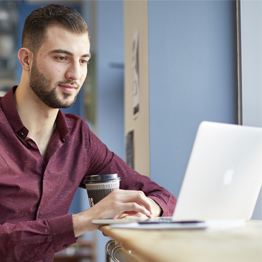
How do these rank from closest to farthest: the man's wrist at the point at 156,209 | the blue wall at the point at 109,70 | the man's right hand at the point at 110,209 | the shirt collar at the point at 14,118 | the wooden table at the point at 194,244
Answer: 1. the wooden table at the point at 194,244
2. the man's right hand at the point at 110,209
3. the man's wrist at the point at 156,209
4. the shirt collar at the point at 14,118
5. the blue wall at the point at 109,70

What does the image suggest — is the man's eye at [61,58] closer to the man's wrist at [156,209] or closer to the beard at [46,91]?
the beard at [46,91]

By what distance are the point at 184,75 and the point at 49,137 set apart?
69cm

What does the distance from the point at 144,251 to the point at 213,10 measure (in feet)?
4.64

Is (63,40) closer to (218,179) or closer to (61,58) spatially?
(61,58)

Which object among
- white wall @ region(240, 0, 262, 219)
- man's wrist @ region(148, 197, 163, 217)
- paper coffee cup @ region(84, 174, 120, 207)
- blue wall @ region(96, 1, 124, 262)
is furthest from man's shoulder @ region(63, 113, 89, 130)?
blue wall @ region(96, 1, 124, 262)

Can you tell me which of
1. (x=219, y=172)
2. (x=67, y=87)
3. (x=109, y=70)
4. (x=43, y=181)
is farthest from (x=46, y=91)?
(x=109, y=70)

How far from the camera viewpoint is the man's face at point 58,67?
142 centimetres

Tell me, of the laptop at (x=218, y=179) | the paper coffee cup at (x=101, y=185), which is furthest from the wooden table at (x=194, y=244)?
the paper coffee cup at (x=101, y=185)

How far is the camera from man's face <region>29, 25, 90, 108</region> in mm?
1421

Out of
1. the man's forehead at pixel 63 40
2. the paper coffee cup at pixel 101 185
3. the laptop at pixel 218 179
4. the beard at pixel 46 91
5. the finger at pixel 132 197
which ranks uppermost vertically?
the man's forehead at pixel 63 40

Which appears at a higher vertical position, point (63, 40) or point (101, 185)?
point (63, 40)

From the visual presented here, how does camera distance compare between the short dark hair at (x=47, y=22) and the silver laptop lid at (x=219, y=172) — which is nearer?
the silver laptop lid at (x=219, y=172)

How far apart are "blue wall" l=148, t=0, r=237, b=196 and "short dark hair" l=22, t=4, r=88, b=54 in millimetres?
405

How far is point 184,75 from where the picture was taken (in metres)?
1.73
